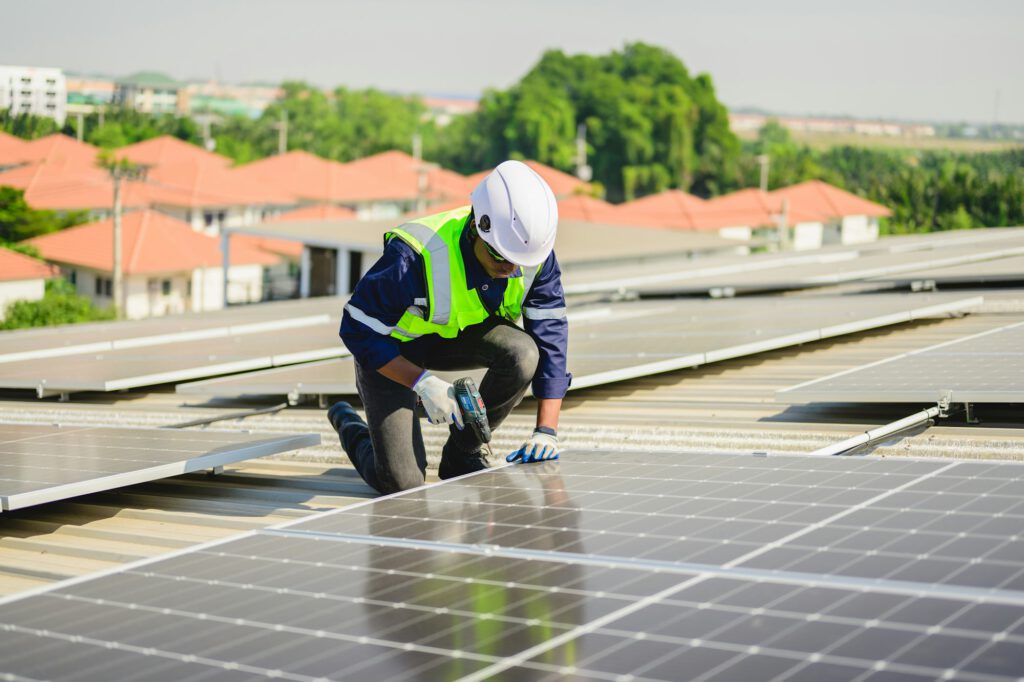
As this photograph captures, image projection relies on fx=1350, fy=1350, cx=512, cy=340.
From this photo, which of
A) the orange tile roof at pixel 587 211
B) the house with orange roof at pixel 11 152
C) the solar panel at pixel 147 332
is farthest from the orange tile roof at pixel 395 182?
the solar panel at pixel 147 332

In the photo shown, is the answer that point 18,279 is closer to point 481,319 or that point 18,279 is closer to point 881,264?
point 881,264

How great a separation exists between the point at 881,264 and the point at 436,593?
18853mm

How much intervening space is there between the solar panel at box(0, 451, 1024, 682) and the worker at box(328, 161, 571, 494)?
1431mm

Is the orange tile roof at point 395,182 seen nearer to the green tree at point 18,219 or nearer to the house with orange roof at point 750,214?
the house with orange roof at point 750,214

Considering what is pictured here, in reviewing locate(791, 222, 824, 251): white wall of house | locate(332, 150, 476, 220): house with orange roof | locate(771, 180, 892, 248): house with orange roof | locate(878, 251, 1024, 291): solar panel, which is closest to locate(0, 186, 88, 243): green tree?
locate(332, 150, 476, 220): house with orange roof

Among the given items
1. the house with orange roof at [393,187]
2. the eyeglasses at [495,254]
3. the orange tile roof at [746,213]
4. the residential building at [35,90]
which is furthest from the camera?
the residential building at [35,90]

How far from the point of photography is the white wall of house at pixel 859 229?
85.1 meters

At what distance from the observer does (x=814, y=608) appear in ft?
13.2

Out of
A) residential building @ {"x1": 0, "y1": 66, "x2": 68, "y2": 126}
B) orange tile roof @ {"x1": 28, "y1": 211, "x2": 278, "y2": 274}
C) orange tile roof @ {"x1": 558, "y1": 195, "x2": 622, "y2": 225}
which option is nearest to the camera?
orange tile roof @ {"x1": 28, "y1": 211, "x2": 278, "y2": 274}

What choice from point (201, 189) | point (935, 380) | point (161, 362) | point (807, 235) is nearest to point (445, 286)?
point (935, 380)

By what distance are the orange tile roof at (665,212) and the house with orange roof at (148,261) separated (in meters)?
21.8

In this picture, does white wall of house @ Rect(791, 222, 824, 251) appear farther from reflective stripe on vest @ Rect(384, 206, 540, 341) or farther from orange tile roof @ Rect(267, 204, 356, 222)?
reflective stripe on vest @ Rect(384, 206, 540, 341)

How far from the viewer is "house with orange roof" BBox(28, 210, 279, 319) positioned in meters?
69.2

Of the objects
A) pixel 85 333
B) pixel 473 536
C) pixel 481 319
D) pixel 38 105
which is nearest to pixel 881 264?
pixel 85 333
